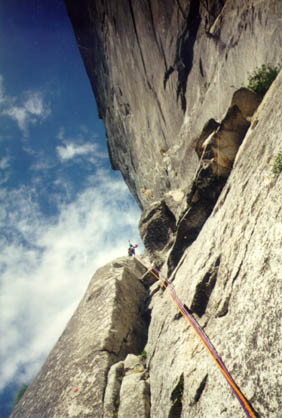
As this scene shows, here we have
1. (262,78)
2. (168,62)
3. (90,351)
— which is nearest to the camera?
(262,78)

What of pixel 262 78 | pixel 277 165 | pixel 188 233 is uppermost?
pixel 262 78

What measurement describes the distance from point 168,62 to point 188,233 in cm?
1096

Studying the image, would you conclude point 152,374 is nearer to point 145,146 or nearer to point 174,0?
point 145,146

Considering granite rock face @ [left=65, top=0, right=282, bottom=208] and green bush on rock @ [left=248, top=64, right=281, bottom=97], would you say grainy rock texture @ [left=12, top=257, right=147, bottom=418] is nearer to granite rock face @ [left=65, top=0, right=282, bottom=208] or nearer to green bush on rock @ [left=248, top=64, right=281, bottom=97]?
granite rock face @ [left=65, top=0, right=282, bottom=208]

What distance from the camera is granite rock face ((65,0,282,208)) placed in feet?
32.7

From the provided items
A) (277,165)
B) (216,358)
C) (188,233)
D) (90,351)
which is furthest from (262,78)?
(90,351)

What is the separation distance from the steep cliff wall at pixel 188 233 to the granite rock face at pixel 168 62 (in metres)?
0.09

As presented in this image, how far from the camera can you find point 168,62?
1485cm

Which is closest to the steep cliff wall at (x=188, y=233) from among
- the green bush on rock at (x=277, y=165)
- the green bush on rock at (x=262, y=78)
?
the green bush on rock at (x=277, y=165)

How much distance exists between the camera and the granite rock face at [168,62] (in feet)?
32.7

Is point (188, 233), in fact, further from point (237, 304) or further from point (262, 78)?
point (262, 78)

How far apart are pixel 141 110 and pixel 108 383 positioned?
18889 millimetres

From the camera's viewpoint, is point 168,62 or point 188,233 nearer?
point 188,233

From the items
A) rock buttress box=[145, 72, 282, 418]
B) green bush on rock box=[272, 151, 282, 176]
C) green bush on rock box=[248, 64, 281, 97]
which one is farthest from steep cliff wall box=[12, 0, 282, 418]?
green bush on rock box=[248, 64, 281, 97]
